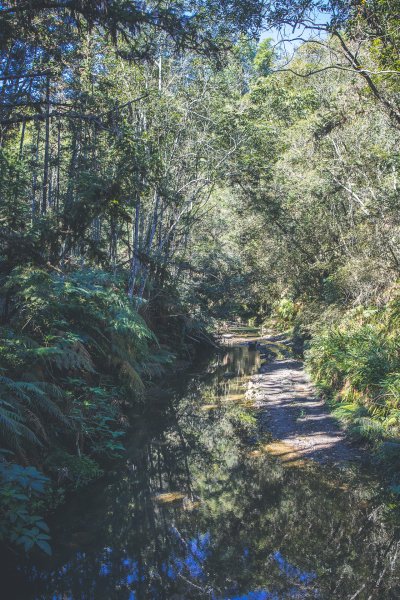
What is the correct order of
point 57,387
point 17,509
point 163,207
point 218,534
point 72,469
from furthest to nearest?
point 163,207 < point 57,387 < point 72,469 < point 218,534 < point 17,509

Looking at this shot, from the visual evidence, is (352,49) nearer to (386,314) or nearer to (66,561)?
(386,314)

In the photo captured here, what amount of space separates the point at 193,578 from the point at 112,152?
379 inches

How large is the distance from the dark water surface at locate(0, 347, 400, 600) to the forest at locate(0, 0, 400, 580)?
402 millimetres

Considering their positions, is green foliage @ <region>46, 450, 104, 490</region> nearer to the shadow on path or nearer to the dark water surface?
the dark water surface

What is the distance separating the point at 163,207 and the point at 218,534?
13139 mm

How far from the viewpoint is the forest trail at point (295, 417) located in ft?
24.8

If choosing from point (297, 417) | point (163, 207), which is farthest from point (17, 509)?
point (163, 207)

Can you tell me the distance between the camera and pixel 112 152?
11141 millimetres

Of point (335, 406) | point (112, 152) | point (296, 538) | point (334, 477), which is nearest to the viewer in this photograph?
point (296, 538)

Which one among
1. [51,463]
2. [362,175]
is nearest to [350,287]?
[362,175]

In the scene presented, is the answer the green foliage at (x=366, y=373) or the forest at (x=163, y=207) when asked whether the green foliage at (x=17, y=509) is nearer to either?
the forest at (x=163, y=207)

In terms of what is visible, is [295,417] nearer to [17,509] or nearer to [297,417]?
[297,417]

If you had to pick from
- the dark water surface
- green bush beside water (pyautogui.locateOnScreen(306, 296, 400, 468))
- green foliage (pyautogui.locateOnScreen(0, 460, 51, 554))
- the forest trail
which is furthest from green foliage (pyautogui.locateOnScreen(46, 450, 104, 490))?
green bush beside water (pyautogui.locateOnScreen(306, 296, 400, 468))

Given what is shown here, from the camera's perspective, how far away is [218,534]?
500 centimetres
